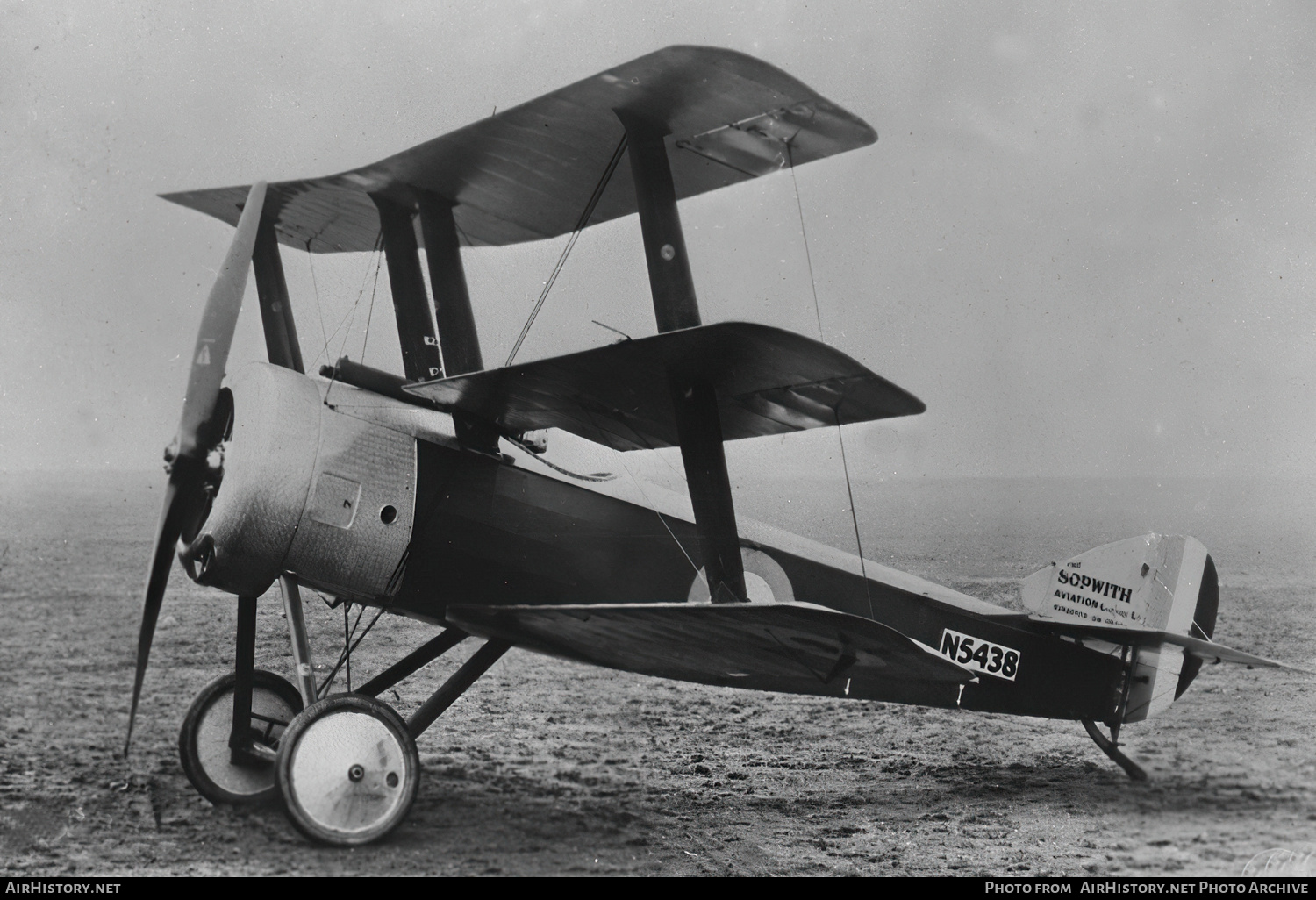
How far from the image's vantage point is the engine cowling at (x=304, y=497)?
194 inches

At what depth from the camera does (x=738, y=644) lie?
5176 millimetres

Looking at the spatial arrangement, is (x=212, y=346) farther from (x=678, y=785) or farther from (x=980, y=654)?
(x=980, y=654)

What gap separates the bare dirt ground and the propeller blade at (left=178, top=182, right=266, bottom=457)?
6.28ft

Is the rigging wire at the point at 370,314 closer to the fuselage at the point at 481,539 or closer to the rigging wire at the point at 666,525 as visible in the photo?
the fuselage at the point at 481,539

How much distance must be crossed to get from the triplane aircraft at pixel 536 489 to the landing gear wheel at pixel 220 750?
14mm

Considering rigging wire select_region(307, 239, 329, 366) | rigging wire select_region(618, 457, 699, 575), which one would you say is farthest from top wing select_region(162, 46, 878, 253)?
rigging wire select_region(618, 457, 699, 575)

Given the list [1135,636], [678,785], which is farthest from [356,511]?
[1135,636]

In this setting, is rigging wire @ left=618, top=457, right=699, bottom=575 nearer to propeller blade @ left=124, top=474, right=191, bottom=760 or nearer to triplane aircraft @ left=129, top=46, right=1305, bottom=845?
triplane aircraft @ left=129, top=46, right=1305, bottom=845

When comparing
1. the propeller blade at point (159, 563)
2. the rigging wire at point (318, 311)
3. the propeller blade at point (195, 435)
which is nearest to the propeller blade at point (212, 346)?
the propeller blade at point (195, 435)

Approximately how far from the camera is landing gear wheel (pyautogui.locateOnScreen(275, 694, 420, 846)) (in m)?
4.83

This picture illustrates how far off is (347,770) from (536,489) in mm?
1662

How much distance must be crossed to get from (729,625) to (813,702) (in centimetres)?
579

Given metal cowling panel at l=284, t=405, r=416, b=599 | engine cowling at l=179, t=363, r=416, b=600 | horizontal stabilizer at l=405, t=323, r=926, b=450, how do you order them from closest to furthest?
horizontal stabilizer at l=405, t=323, r=926, b=450 < engine cowling at l=179, t=363, r=416, b=600 < metal cowling panel at l=284, t=405, r=416, b=599
